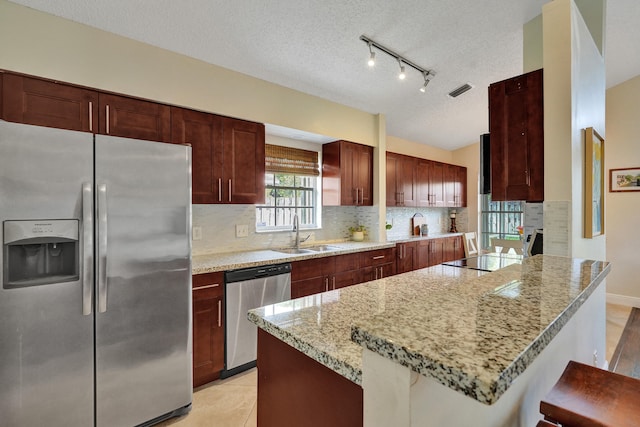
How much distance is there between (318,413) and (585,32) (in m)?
3.09

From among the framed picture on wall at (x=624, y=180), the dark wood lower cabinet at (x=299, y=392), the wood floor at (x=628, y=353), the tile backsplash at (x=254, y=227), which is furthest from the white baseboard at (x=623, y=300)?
the dark wood lower cabinet at (x=299, y=392)

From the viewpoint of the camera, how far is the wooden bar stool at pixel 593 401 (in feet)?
2.98

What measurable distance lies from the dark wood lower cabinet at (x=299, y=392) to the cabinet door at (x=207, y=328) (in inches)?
50.9

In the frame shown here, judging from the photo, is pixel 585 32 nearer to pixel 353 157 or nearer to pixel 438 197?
pixel 353 157

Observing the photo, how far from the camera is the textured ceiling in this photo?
2125 millimetres

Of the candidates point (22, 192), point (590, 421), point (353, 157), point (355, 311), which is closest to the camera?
point (590, 421)

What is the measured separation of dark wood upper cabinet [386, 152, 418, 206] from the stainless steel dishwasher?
2527 millimetres

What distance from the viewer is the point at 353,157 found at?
387 cm

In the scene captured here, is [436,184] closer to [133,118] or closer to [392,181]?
[392,181]

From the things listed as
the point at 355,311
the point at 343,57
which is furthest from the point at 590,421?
the point at 343,57

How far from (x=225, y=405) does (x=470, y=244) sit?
5.07 metres

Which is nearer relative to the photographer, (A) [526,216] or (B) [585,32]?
(B) [585,32]

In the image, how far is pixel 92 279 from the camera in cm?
167

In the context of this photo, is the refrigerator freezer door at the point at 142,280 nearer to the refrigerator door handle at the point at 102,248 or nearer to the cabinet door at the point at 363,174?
the refrigerator door handle at the point at 102,248
